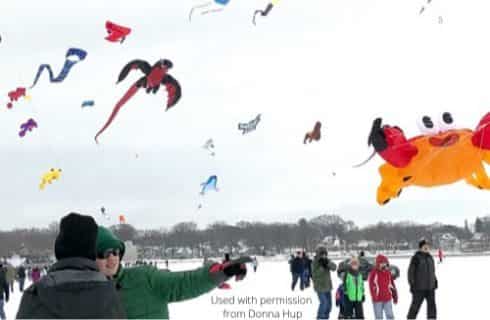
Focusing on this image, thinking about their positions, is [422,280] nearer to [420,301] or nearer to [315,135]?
[420,301]

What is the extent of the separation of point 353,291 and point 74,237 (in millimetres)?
8979

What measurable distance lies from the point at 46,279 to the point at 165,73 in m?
13.1

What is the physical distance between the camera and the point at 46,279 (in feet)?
7.75

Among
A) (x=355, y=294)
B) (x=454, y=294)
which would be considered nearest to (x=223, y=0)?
(x=355, y=294)

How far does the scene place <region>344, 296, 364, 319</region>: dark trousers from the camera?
36.4 ft

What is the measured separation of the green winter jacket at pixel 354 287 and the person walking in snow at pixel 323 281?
0.69 m

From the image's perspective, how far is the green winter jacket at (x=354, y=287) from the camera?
1104 centimetres

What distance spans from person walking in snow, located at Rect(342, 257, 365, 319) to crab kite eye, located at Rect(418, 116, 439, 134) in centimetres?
225

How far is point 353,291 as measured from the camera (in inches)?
434

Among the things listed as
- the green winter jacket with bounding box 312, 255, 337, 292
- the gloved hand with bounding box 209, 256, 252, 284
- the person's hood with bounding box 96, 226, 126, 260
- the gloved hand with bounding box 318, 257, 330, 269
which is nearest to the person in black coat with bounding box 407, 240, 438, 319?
the green winter jacket with bounding box 312, 255, 337, 292

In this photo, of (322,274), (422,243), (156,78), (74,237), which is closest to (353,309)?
(322,274)

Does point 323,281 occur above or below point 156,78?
below

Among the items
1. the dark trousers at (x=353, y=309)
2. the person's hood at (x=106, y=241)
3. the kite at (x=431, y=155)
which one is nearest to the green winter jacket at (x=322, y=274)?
the dark trousers at (x=353, y=309)

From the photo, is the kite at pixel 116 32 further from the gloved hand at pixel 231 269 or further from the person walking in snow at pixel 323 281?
the gloved hand at pixel 231 269
